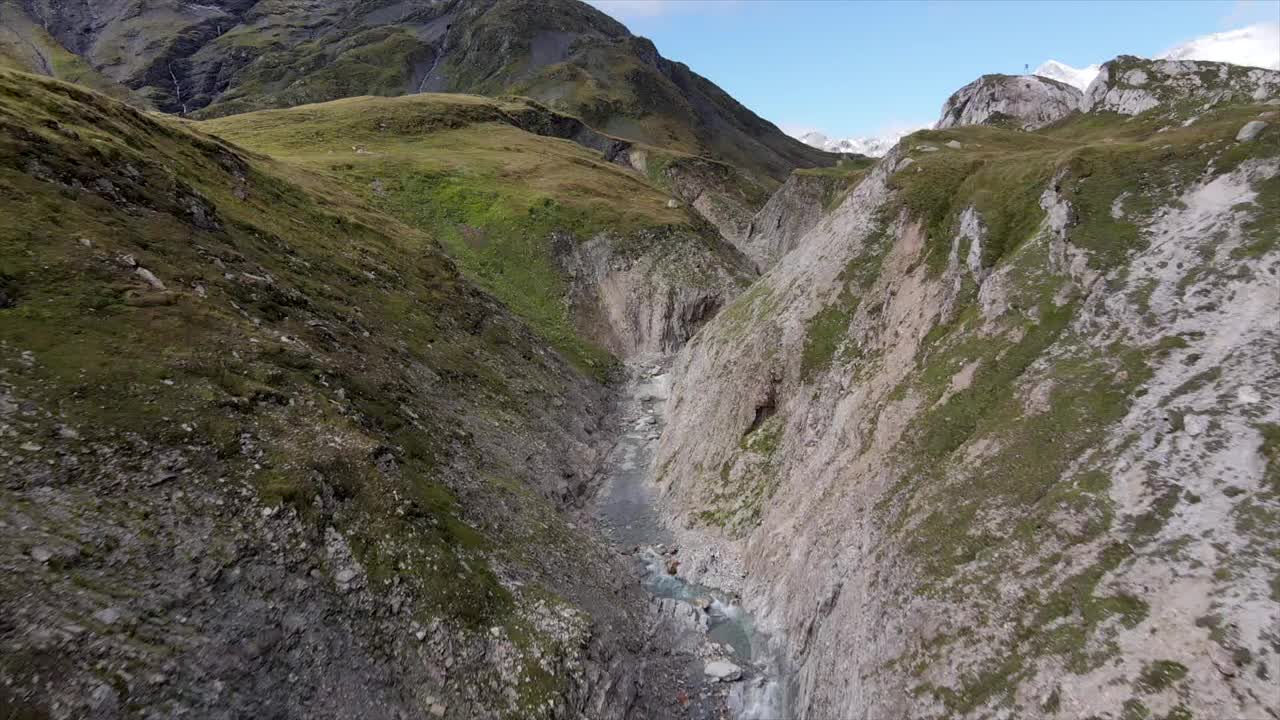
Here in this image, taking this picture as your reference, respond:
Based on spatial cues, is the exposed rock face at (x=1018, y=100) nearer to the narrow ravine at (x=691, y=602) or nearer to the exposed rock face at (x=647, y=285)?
the exposed rock face at (x=647, y=285)

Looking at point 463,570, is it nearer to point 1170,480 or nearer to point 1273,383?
point 1170,480

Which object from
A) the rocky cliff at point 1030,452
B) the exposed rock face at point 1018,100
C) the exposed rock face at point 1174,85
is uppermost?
the exposed rock face at point 1018,100

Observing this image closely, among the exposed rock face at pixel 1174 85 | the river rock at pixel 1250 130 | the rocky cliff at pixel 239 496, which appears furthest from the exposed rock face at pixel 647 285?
the river rock at pixel 1250 130

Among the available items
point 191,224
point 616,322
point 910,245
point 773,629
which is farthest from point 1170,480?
point 616,322

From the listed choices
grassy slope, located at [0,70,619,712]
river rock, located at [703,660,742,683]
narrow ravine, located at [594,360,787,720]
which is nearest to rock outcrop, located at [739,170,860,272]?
narrow ravine, located at [594,360,787,720]

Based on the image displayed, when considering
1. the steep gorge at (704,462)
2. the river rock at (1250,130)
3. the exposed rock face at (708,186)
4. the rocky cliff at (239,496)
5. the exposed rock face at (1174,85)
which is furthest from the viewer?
the exposed rock face at (708,186)
